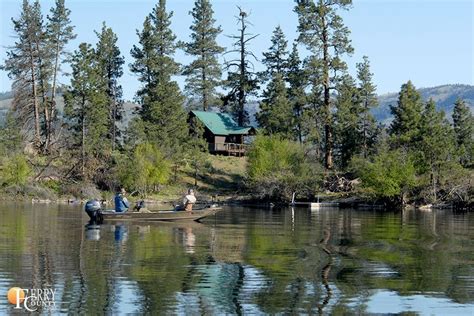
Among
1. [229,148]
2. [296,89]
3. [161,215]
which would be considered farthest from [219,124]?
[161,215]

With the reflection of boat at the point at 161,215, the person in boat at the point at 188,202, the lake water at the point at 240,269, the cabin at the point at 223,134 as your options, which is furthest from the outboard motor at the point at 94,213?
the cabin at the point at 223,134

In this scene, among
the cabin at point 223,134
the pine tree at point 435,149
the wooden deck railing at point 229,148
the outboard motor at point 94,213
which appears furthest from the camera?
the cabin at point 223,134

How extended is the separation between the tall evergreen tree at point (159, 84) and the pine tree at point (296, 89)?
11.8m

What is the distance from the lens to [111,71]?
268 feet

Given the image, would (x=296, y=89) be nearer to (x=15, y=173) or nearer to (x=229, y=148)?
(x=229, y=148)

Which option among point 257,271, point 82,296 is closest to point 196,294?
point 82,296

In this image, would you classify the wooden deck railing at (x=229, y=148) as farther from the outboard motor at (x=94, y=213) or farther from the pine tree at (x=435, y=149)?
the outboard motor at (x=94, y=213)

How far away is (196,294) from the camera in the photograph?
17.7 m

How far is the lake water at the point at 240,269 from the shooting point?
1677cm

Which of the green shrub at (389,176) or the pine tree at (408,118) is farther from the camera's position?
the pine tree at (408,118)

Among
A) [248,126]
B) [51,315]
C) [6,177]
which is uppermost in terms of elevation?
[248,126]

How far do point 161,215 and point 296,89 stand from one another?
41678mm

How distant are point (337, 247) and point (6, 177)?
147 feet

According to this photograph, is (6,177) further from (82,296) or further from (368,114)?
(82,296)
